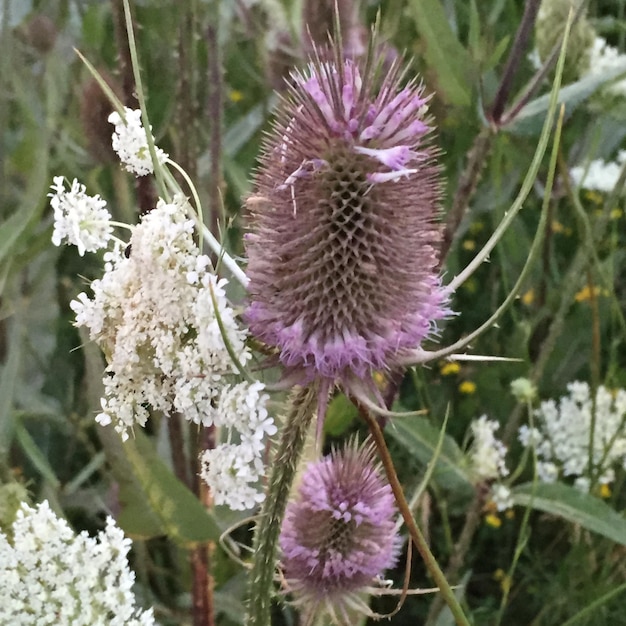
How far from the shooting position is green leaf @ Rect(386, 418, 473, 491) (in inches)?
37.1

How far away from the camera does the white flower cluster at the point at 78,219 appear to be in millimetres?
452

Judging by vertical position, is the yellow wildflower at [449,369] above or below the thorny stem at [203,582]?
above

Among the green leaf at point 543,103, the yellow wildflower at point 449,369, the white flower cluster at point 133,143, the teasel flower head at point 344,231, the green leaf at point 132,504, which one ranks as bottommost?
the yellow wildflower at point 449,369

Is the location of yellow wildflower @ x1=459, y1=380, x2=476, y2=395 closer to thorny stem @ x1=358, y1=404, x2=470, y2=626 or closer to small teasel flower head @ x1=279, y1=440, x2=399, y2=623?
small teasel flower head @ x1=279, y1=440, x2=399, y2=623

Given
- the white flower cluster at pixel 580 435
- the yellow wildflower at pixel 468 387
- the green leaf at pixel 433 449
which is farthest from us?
the yellow wildflower at pixel 468 387

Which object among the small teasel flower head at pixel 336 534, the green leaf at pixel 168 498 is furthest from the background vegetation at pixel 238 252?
the small teasel flower head at pixel 336 534

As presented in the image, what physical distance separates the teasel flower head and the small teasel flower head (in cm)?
21

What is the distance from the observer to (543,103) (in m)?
0.90

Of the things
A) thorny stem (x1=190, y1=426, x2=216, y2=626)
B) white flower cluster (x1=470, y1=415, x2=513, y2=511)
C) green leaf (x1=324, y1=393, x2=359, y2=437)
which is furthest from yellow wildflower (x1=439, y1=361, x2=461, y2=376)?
thorny stem (x1=190, y1=426, x2=216, y2=626)

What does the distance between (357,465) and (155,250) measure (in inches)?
13.6

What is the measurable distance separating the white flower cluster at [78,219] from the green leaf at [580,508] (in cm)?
57

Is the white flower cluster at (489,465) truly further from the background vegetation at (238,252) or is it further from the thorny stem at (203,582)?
the thorny stem at (203,582)

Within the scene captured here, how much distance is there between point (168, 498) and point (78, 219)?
1.18ft

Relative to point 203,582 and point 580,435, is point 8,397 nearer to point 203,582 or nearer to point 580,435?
point 203,582
